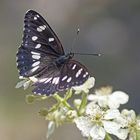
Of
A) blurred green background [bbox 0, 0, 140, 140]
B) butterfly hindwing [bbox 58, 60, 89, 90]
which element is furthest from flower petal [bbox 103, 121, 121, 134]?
blurred green background [bbox 0, 0, 140, 140]

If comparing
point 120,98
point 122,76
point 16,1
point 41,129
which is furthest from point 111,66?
point 120,98

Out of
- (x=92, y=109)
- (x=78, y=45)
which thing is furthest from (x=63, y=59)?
(x=78, y=45)

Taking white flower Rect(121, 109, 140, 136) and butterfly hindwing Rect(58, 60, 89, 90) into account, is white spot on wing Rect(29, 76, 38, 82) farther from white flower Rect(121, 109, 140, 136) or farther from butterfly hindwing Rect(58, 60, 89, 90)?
white flower Rect(121, 109, 140, 136)

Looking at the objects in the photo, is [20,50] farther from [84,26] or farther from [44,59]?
[84,26]

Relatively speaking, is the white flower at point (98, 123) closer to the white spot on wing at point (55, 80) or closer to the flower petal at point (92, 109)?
the flower petal at point (92, 109)

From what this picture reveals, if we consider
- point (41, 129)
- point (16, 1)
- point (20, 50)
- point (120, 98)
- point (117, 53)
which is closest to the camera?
point (20, 50)

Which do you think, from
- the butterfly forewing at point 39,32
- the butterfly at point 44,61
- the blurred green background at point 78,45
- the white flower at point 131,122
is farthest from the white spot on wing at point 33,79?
the blurred green background at point 78,45

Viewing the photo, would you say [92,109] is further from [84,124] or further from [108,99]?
[108,99]

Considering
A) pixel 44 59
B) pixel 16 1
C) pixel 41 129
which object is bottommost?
pixel 41 129
